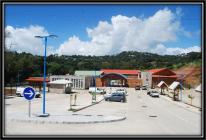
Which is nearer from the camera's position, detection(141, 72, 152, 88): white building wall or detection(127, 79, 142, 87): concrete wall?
detection(127, 79, 142, 87): concrete wall

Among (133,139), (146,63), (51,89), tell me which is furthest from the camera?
(146,63)

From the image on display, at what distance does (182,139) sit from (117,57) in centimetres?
18328

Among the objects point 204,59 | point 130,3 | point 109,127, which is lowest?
point 109,127

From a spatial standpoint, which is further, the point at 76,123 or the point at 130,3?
the point at 76,123

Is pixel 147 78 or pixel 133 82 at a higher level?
pixel 147 78

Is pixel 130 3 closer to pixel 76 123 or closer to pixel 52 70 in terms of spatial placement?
pixel 76 123

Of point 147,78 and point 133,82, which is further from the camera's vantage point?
point 147,78

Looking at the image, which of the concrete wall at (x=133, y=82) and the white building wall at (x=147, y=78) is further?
the white building wall at (x=147, y=78)

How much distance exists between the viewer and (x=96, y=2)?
11562 millimetres

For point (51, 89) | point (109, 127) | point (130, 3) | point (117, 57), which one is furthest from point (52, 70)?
point (130, 3)

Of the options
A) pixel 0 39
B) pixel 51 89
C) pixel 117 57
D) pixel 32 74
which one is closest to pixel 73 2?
pixel 0 39

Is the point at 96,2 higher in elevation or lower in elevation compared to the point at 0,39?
higher

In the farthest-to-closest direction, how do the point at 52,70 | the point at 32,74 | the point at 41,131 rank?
the point at 52,70 → the point at 32,74 → the point at 41,131

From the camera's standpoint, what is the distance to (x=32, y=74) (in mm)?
95125
